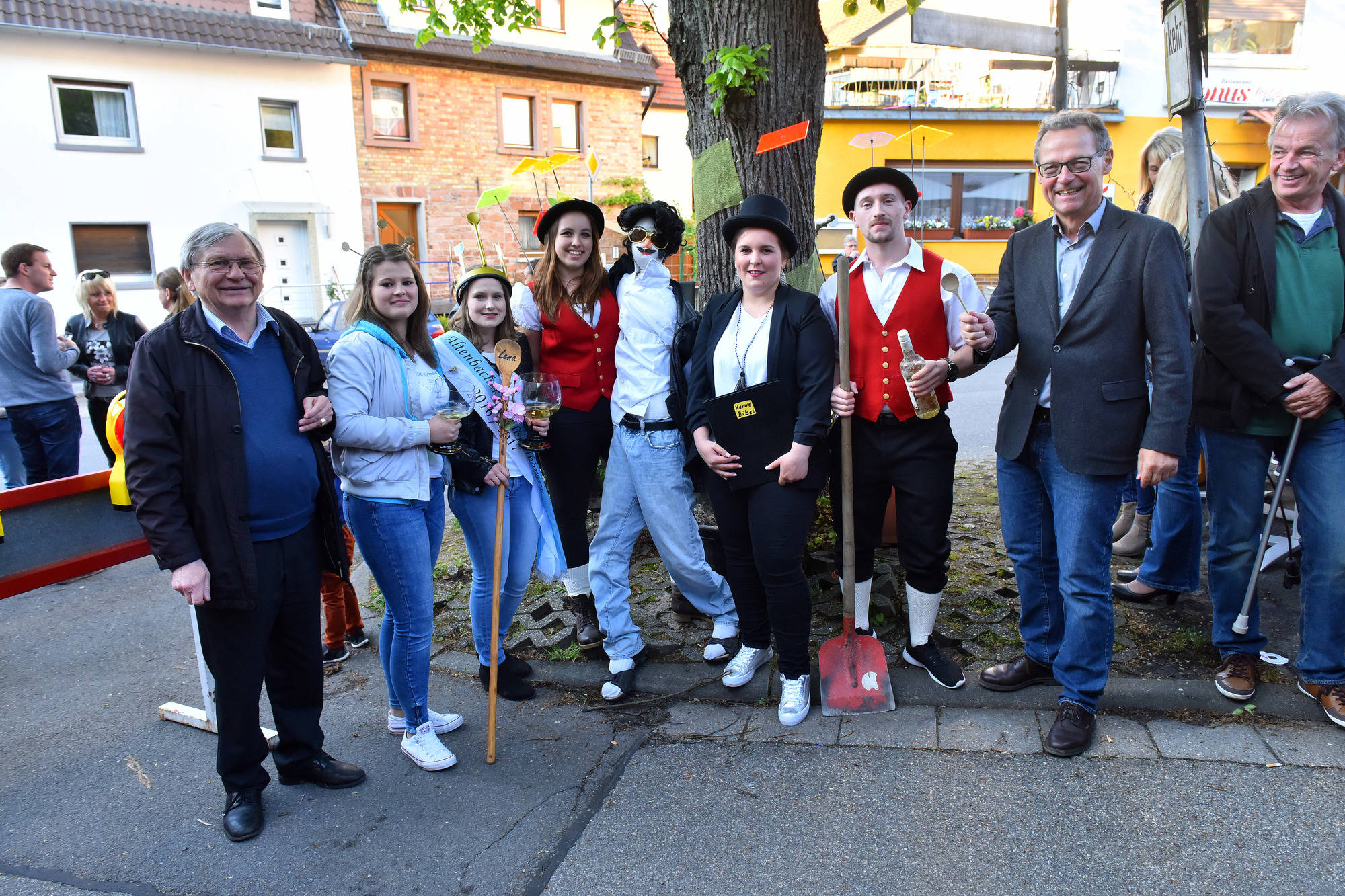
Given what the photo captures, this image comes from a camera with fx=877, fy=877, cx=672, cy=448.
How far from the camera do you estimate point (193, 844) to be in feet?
9.51

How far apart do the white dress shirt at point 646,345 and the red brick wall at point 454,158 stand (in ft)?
56.7

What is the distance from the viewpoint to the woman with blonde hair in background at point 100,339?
6129mm

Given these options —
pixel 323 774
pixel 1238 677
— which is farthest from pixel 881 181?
pixel 323 774

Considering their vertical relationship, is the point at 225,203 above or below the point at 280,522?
above

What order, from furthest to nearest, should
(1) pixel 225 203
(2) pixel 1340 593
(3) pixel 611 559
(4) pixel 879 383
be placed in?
(1) pixel 225 203 → (3) pixel 611 559 → (4) pixel 879 383 → (2) pixel 1340 593

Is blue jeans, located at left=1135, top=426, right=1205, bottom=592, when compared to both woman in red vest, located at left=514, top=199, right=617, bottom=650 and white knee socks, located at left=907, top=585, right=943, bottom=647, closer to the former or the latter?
white knee socks, located at left=907, top=585, right=943, bottom=647

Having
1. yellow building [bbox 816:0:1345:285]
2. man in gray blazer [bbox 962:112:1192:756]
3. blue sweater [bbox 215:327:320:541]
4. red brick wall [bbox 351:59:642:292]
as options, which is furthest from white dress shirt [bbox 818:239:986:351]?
red brick wall [bbox 351:59:642:292]

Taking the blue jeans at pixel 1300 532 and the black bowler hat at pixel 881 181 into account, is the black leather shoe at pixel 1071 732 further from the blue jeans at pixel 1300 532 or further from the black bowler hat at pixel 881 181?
the black bowler hat at pixel 881 181

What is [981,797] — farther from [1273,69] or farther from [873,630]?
[1273,69]

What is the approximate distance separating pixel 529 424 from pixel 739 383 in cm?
87

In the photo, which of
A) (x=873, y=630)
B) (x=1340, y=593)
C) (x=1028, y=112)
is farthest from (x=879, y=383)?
(x=1028, y=112)

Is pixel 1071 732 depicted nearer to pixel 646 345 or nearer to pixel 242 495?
pixel 646 345

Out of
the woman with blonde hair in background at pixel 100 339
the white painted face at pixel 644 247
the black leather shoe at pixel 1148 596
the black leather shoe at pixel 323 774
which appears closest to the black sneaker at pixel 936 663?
the black leather shoe at pixel 1148 596

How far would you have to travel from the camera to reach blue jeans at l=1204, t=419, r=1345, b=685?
3.11 m
